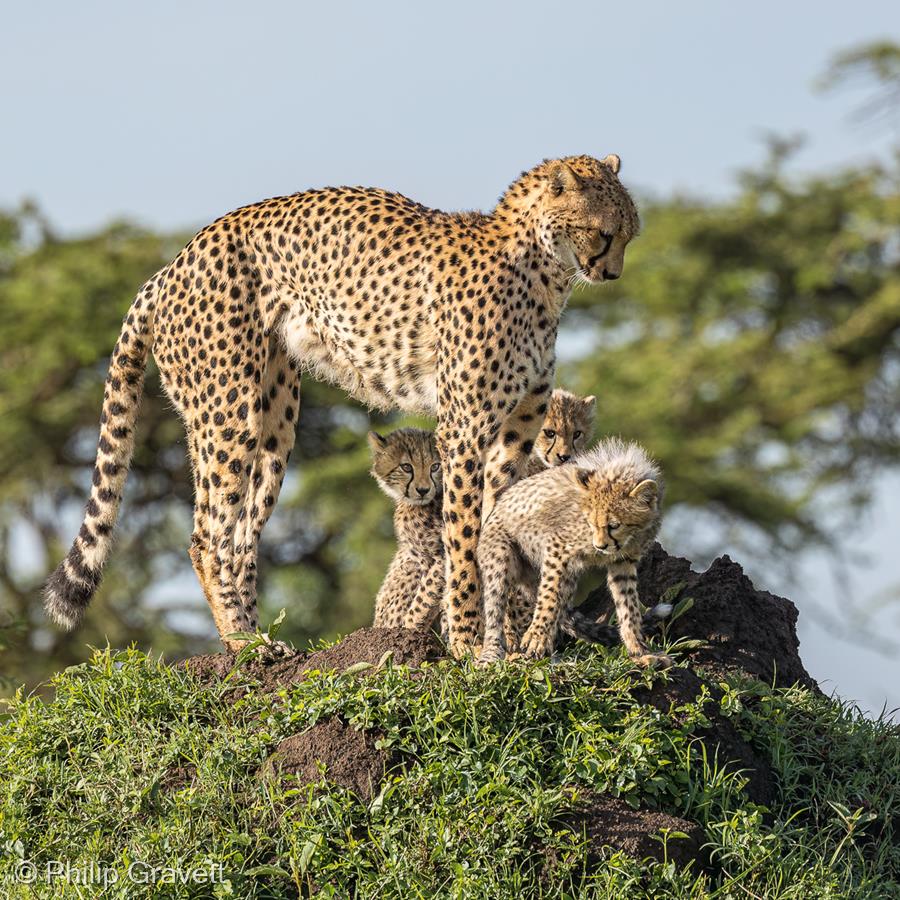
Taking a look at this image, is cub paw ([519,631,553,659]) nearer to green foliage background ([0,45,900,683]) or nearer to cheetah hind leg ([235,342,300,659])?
cheetah hind leg ([235,342,300,659])

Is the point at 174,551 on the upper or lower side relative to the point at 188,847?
lower

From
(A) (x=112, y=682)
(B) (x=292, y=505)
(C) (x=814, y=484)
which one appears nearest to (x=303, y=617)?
(B) (x=292, y=505)

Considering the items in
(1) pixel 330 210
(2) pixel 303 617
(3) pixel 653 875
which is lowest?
(2) pixel 303 617

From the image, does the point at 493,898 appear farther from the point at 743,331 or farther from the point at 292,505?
the point at 743,331

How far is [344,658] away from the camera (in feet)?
19.9

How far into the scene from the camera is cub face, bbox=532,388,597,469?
A: 734 cm

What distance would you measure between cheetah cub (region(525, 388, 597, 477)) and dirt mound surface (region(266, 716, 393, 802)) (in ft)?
6.54

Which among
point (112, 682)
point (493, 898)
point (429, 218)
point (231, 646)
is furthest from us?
point (429, 218)

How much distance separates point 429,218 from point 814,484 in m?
10.5

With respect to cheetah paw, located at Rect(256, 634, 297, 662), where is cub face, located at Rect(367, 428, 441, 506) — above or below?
above

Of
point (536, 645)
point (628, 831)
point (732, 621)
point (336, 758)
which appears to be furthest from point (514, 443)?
point (628, 831)

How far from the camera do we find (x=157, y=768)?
19.1ft

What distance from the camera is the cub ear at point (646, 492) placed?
6281 millimetres

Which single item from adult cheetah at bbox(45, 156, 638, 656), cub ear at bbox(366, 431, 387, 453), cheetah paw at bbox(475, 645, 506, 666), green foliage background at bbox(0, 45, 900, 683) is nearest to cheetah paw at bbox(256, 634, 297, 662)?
adult cheetah at bbox(45, 156, 638, 656)
